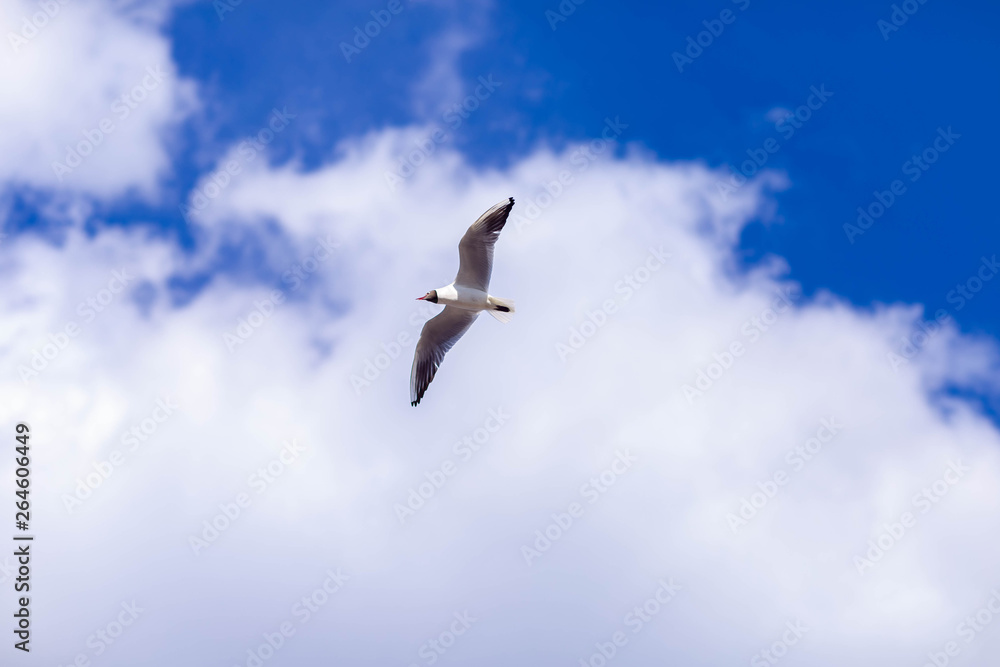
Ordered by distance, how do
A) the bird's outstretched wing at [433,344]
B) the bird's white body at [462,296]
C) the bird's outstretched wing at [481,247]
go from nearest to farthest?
the bird's outstretched wing at [481,247] < the bird's white body at [462,296] < the bird's outstretched wing at [433,344]

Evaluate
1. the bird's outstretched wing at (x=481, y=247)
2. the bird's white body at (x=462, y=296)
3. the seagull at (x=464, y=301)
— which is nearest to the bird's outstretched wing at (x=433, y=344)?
the seagull at (x=464, y=301)

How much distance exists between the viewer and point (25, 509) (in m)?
26.3

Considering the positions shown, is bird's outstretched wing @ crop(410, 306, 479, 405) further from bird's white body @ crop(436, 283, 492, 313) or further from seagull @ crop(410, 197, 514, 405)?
bird's white body @ crop(436, 283, 492, 313)

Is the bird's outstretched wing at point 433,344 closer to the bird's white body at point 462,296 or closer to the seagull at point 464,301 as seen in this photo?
the seagull at point 464,301

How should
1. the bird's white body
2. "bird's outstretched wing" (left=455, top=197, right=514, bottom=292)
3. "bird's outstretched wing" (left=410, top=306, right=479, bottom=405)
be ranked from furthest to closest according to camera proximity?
"bird's outstretched wing" (left=410, top=306, right=479, bottom=405), the bird's white body, "bird's outstretched wing" (left=455, top=197, right=514, bottom=292)

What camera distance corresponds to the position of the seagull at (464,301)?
22.2 m

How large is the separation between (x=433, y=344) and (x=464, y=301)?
1.41m

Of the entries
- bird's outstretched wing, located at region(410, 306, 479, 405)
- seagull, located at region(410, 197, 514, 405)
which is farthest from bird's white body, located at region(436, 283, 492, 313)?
bird's outstretched wing, located at region(410, 306, 479, 405)

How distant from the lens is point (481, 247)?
2231 centimetres

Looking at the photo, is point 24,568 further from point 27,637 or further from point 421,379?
point 421,379

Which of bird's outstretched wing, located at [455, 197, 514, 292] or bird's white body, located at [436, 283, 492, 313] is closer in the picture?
bird's outstretched wing, located at [455, 197, 514, 292]

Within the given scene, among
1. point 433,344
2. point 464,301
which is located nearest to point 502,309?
point 464,301

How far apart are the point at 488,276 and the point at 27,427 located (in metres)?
11.3

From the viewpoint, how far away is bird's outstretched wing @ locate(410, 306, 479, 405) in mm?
23328
